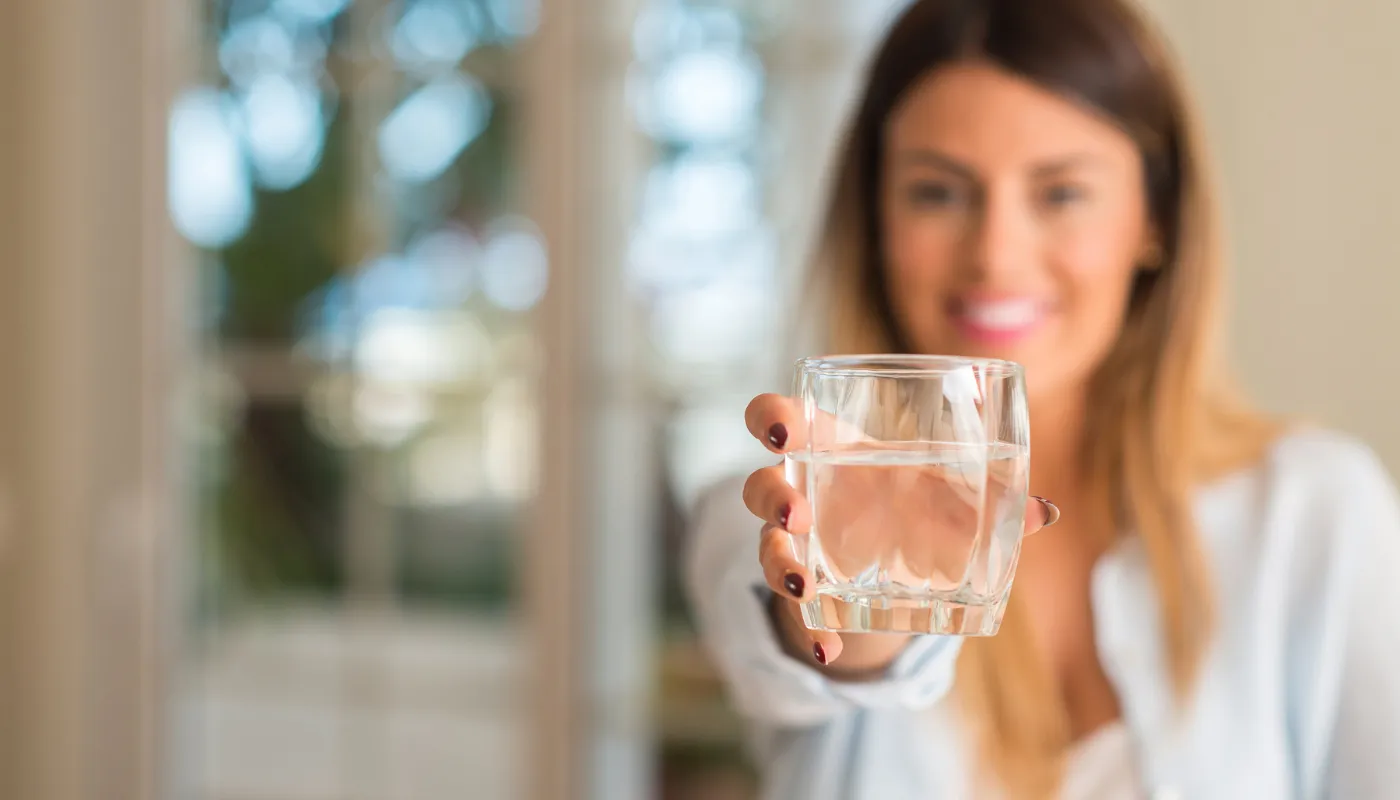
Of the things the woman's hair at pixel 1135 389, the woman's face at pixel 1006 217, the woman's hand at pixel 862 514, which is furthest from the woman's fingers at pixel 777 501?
the woman's hair at pixel 1135 389

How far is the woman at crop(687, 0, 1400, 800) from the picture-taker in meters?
0.99

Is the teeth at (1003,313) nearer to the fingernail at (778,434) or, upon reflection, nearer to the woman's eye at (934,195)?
the woman's eye at (934,195)

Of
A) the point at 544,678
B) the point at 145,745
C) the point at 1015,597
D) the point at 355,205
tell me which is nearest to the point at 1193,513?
the point at 1015,597

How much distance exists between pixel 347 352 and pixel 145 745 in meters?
0.90

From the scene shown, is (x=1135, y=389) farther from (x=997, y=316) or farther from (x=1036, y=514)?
(x=1036, y=514)

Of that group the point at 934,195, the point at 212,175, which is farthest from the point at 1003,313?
the point at 212,175

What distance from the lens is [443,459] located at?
2492 millimetres

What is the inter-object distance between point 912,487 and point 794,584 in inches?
3.1

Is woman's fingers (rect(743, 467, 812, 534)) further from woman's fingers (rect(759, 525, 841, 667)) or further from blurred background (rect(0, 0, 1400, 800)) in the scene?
blurred background (rect(0, 0, 1400, 800))

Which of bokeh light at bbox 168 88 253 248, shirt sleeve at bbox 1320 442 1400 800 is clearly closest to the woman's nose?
shirt sleeve at bbox 1320 442 1400 800

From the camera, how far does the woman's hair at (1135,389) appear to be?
44.6 inches

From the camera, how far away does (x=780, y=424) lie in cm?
62

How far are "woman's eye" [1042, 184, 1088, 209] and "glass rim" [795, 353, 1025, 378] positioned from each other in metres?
0.39

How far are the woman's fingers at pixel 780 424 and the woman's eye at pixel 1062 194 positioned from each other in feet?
1.37
